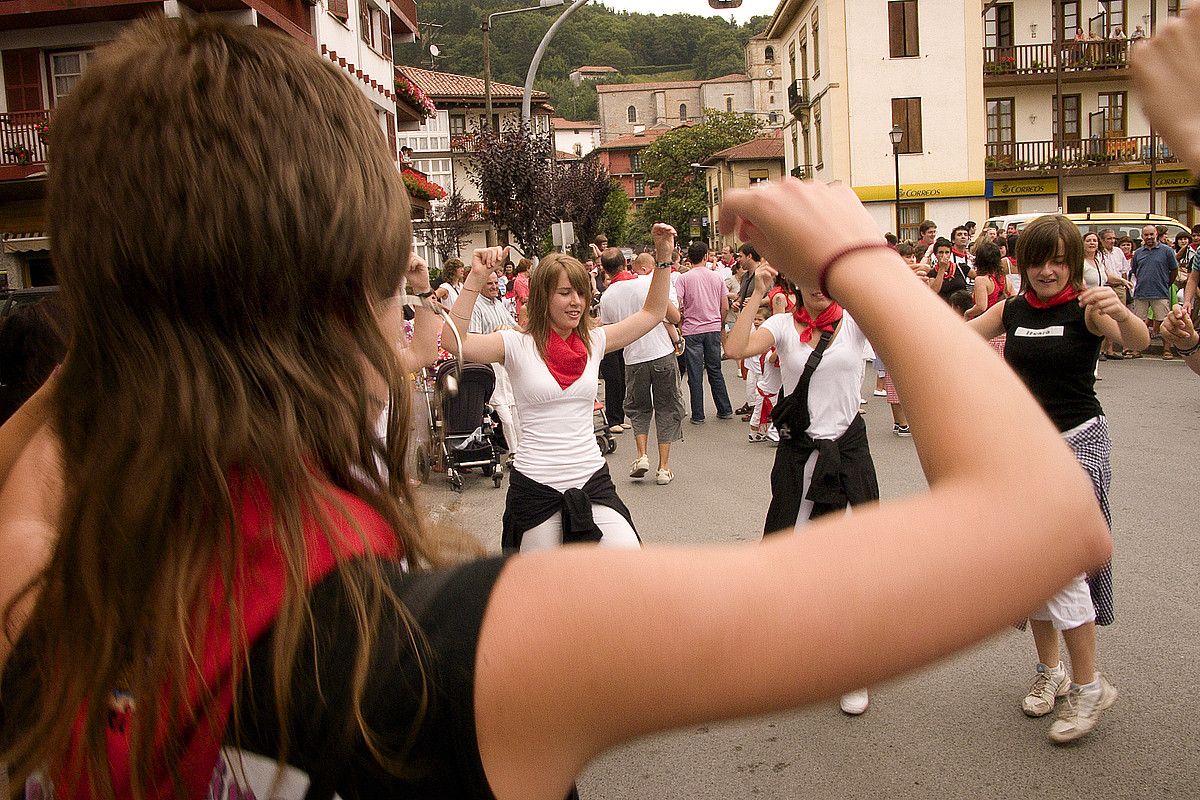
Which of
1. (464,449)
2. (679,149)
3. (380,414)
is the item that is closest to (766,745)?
(380,414)

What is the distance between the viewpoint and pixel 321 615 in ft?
2.92

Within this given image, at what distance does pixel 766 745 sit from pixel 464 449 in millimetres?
5952

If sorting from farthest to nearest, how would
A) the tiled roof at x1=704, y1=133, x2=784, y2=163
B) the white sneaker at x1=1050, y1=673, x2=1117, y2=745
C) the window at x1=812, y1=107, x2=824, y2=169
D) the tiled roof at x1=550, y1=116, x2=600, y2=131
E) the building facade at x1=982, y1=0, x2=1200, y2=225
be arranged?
the tiled roof at x1=550, y1=116, x2=600, y2=131 → the tiled roof at x1=704, y1=133, x2=784, y2=163 → the window at x1=812, y1=107, x2=824, y2=169 → the building facade at x1=982, y1=0, x2=1200, y2=225 → the white sneaker at x1=1050, y1=673, x2=1117, y2=745

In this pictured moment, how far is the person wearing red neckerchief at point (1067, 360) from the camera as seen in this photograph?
4.16 metres

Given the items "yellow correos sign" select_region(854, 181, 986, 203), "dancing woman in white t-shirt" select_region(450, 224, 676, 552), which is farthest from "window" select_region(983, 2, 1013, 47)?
"dancing woman in white t-shirt" select_region(450, 224, 676, 552)

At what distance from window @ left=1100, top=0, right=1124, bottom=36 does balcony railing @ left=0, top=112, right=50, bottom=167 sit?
3468 cm

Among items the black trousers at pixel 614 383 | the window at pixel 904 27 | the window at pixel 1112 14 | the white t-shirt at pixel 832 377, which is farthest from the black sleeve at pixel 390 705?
the window at pixel 1112 14

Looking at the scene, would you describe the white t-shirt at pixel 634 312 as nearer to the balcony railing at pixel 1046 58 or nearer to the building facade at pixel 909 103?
the building facade at pixel 909 103

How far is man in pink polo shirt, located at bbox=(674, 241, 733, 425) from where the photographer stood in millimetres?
12914

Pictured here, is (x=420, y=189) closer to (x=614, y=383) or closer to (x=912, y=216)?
(x=912, y=216)

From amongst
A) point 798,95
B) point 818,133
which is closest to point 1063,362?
point 818,133

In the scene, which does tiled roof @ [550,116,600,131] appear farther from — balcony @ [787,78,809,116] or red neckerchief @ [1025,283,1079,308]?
red neckerchief @ [1025,283,1079,308]

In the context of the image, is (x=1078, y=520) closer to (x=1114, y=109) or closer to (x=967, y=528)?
(x=967, y=528)

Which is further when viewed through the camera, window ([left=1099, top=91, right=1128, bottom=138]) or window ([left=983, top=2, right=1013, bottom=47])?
window ([left=1099, top=91, right=1128, bottom=138])
